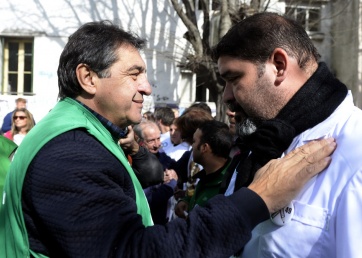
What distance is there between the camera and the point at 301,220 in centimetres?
166

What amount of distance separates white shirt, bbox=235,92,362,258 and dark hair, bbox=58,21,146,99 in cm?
79

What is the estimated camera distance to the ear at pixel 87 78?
196cm

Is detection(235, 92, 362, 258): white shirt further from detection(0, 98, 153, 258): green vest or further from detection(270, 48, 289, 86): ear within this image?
detection(0, 98, 153, 258): green vest

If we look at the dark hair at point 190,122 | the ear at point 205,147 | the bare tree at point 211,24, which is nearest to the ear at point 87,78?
the ear at point 205,147

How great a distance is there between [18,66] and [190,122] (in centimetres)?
1147

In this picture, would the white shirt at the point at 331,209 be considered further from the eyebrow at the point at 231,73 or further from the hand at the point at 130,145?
the hand at the point at 130,145

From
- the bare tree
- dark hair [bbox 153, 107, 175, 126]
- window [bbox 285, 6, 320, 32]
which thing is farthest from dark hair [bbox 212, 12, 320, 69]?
window [bbox 285, 6, 320, 32]

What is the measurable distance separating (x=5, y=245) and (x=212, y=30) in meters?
12.4

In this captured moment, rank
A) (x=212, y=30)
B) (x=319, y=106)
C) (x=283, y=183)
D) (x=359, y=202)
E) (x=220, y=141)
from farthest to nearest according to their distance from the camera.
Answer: (x=212, y=30) → (x=220, y=141) → (x=319, y=106) → (x=283, y=183) → (x=359, y=202)

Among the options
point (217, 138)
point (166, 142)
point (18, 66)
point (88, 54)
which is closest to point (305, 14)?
point (18, 66)

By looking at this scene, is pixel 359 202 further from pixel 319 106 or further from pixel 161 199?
pixel 161 199

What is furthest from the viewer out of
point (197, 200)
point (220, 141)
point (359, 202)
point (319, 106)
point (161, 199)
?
point (161, 199)

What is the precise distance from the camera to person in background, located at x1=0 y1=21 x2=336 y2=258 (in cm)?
156

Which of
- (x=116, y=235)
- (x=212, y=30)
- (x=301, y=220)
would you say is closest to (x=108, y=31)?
(x=116, y=235)
